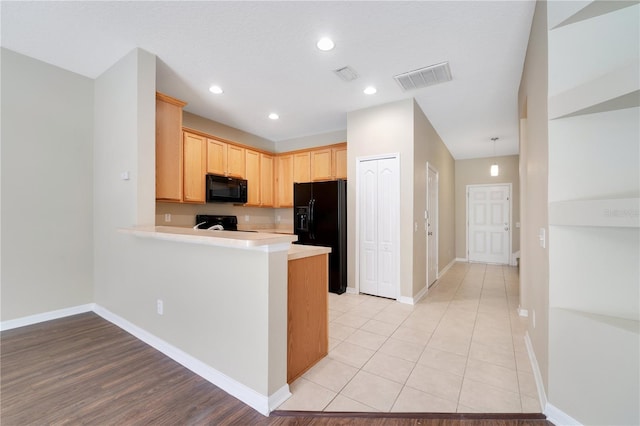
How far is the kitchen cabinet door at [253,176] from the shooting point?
4.94 m

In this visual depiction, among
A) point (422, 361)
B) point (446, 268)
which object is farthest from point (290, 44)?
point (446, 268)

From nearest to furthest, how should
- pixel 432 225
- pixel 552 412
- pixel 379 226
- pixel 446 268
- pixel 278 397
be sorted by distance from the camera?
pixel 552 412 → pixel 278 397 → pixel 379 226 → pixel 432 225 → pixel 446 268

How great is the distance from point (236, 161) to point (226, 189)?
603 mm

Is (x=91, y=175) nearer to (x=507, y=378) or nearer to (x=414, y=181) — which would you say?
(x=414, y=181)

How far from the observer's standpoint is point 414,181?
12.0 feet

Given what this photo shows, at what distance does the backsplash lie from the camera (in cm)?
402

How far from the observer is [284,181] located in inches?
214

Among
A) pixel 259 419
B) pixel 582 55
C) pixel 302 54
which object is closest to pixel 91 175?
pixel 302 54

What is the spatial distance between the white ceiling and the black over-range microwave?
114cm

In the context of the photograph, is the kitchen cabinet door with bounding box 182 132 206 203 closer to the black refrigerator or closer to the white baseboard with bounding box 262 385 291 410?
the black refrigerator

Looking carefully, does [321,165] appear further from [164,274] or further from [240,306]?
[240,306]

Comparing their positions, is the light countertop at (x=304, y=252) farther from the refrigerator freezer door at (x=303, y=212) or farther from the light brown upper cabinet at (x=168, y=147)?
the refrigerator freezer door at (x=303, y=212)

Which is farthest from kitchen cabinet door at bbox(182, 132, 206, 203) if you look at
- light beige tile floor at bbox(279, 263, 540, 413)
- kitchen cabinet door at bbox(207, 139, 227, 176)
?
light beige tile floor at bbox(279, 263, 540, 413)

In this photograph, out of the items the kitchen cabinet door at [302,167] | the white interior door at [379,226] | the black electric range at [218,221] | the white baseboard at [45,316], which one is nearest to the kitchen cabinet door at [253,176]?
the black electric range at [218,221]
